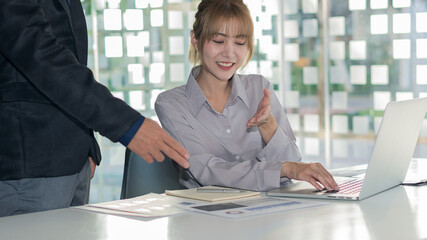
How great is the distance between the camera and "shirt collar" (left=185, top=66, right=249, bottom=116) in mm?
2309

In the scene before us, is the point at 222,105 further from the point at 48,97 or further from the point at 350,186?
the point at 48,97

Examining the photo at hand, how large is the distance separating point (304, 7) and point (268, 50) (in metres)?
0.53

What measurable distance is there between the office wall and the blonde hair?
9.61 ft

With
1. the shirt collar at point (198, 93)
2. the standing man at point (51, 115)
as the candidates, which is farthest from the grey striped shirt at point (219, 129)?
the standing man at point (51, 115)

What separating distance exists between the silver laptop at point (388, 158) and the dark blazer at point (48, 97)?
56 centimetres

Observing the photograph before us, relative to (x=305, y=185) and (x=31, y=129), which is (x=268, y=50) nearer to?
(x=305, y=185)

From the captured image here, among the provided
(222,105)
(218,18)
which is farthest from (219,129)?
(218,18)

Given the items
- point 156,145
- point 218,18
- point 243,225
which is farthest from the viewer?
point 218,18

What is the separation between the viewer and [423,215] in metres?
1.37

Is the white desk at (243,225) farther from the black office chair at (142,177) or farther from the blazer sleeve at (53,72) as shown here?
the black office chair at (142,177)

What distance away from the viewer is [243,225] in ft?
4.15

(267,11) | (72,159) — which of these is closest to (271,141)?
(72,159)

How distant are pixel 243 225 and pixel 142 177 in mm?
901

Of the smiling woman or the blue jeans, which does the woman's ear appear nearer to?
the smiling woman
